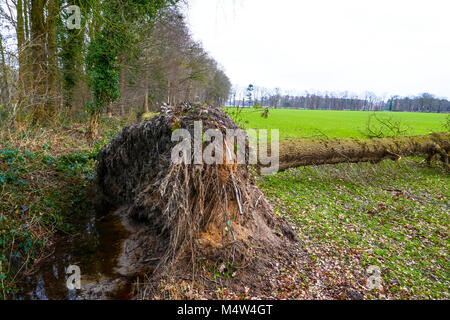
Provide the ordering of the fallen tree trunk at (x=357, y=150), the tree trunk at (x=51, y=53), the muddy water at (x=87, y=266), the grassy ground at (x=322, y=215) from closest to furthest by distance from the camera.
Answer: the muddy water at (x=87, y=266) → the grassy ground at (x=322, y=215) → the fallen tree trunk at (x=357, y=150) → the tree trunk at (x=51, y=53)

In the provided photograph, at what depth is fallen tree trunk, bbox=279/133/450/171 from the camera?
28.8ft

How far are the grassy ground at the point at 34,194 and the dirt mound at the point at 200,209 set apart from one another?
186 cm

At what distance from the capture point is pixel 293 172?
1029 centimetres

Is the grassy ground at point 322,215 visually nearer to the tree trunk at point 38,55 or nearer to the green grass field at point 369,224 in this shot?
the green grass field at point 369,224

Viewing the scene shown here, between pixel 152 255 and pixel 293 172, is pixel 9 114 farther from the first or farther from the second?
pixel 293 172

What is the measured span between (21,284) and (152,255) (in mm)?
1998

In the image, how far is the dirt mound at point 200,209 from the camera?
3.96m

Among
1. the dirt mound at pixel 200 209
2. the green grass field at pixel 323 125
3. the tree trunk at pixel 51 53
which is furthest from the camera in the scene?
the green grass field at pixel 323 125

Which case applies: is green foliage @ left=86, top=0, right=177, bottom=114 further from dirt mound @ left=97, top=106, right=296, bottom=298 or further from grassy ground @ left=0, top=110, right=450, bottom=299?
dirt mound @ left=97, top=106, right=296, bottom=298

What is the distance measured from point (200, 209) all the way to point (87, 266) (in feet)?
7.54

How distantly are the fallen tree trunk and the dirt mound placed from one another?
3791mm

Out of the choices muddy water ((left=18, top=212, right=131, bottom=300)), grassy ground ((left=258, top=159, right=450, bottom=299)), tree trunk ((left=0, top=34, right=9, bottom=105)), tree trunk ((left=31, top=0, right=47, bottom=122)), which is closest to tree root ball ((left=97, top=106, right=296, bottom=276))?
muddy water ((left=18, top=212, right=131, bottom=300))

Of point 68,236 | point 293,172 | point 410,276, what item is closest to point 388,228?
point 410,276

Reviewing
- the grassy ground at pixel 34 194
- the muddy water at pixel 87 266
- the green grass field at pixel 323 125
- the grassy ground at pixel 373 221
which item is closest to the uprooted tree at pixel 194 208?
the muddy water at pixel 87 266
